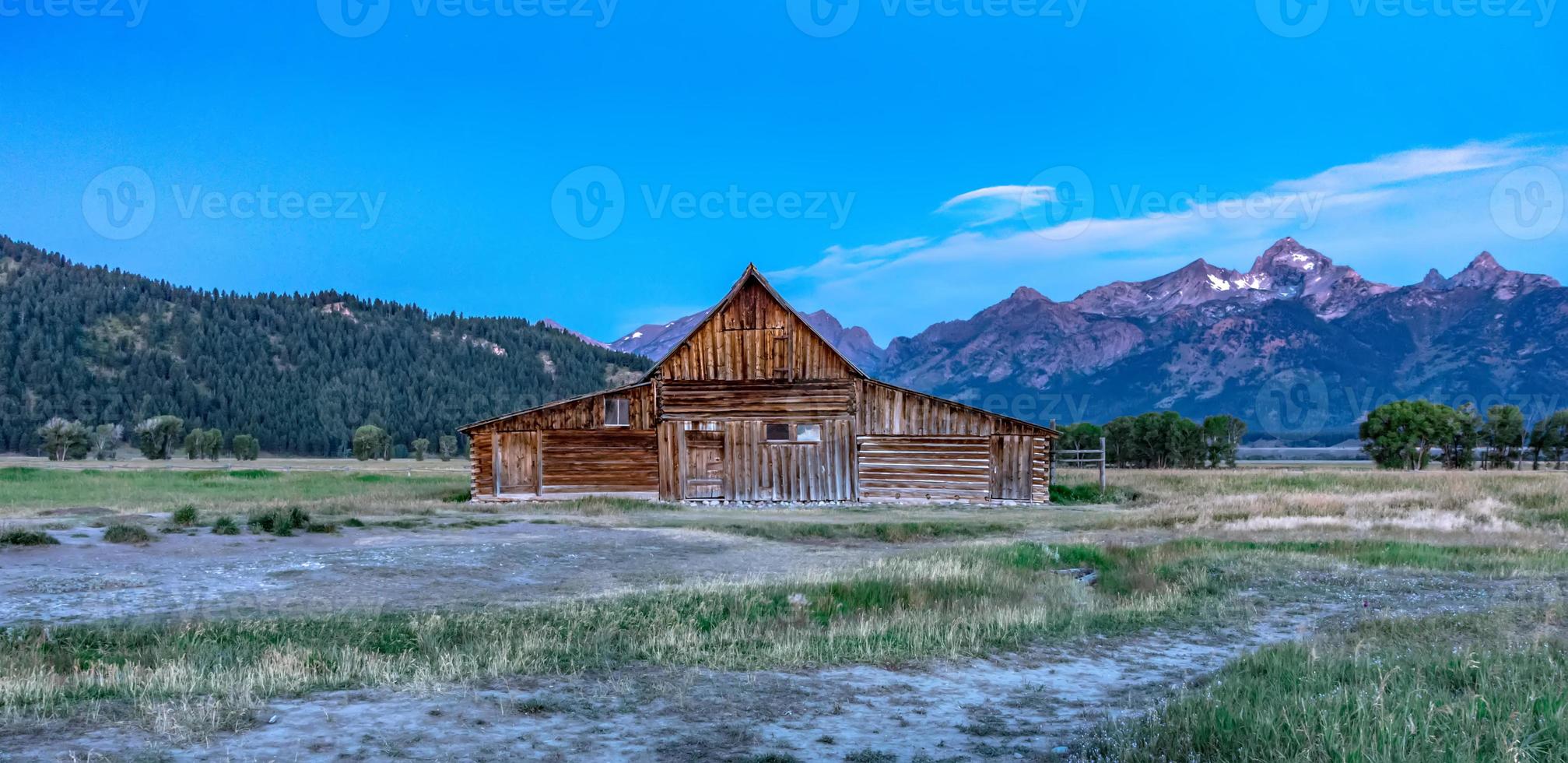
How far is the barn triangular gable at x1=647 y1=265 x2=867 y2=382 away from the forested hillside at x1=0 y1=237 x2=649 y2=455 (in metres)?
116

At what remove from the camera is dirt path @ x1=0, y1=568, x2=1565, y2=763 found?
6660 mm

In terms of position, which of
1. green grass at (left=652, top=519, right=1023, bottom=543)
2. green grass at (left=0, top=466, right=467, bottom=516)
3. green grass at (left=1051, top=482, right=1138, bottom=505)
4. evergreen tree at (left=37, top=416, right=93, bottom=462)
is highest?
evergreen tree at (left=37, top=416, right=93, bottom=462)

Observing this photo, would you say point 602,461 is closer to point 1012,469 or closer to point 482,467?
point 482,467

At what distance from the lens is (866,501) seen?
36.3 m

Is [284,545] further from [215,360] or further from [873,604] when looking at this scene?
[215,360]

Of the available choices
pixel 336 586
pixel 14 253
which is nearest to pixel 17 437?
pixel 14 253

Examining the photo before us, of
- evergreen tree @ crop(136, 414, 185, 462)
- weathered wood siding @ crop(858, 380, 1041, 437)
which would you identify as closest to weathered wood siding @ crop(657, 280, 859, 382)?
weathered wood siding @ crop(858, 380, 1041, 437)

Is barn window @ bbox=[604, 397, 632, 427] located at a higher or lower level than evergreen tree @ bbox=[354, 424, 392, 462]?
higher

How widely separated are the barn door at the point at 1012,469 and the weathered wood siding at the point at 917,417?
305mm

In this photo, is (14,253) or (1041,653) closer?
(1041,653)

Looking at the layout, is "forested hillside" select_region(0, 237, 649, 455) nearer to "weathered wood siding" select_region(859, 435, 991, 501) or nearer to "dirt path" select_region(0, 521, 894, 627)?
"weathered wood siding" select_region(859, 435, 991, 501)

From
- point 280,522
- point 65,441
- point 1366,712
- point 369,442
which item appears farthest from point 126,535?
point 369,442

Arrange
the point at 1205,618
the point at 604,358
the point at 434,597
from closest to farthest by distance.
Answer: the point at 1205,618, the point at 434,597, the point at 604,358

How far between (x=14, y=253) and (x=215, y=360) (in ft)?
192
